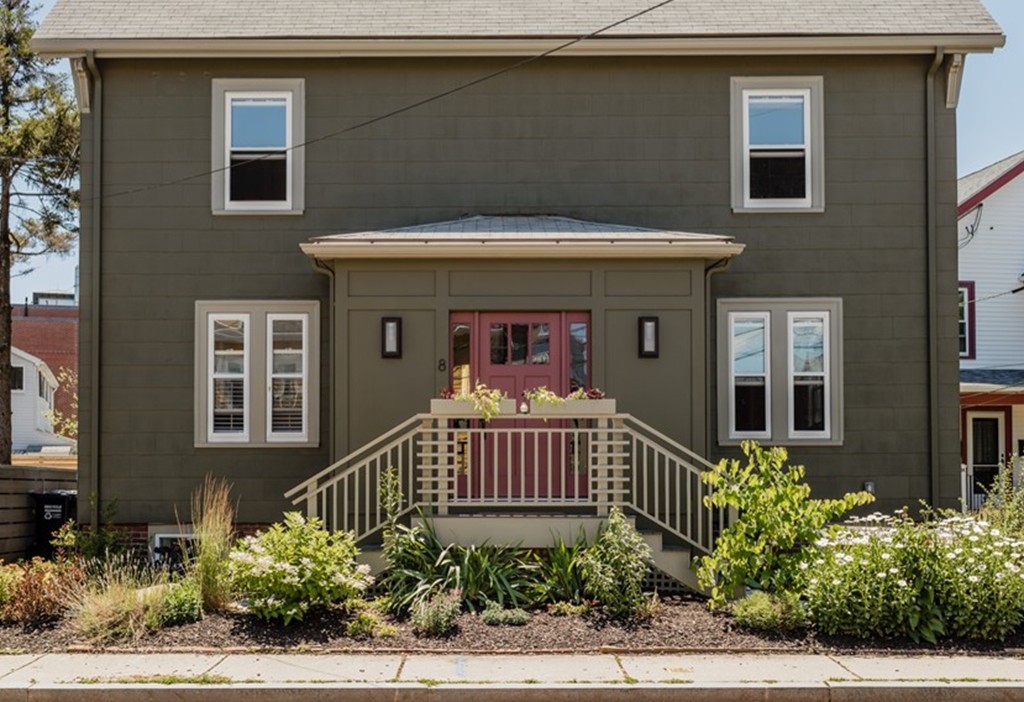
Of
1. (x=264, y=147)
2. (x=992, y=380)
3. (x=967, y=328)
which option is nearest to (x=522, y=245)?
(x=264, y=147)

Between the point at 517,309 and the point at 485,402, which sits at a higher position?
the point at 517,309

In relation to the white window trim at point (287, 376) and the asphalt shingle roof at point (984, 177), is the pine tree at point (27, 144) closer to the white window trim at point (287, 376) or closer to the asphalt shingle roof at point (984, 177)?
the white window trim at point (287, 376)

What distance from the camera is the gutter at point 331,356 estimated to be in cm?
1059

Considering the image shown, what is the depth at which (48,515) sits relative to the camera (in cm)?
1200

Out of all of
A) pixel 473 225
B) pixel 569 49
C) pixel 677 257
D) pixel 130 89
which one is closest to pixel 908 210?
pixel 677 257

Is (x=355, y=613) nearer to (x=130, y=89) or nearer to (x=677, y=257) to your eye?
(x=677, y=257)

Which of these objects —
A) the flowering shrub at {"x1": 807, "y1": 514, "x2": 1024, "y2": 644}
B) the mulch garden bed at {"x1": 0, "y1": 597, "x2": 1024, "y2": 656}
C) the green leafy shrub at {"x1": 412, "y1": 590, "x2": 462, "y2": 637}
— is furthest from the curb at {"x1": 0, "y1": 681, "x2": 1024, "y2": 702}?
the green leafy shrub at {"x1": 412, "y1": 590, "x2": 462, "y2": 637}

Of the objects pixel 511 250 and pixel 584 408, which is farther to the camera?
pixel 511 250

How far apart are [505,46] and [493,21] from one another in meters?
0.58

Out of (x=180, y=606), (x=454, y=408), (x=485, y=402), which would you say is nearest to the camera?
(x=180, y=606)

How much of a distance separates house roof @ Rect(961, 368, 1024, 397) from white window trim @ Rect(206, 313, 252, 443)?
1303 cm

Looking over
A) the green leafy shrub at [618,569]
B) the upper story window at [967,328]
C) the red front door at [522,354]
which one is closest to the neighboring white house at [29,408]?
the red front door at [522,354]

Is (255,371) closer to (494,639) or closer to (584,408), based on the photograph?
(584,408)

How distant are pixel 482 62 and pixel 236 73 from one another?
296cm
